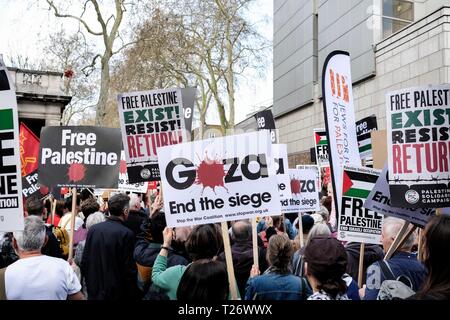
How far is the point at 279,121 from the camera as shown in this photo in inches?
1372

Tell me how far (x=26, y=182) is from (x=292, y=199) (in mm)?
3795

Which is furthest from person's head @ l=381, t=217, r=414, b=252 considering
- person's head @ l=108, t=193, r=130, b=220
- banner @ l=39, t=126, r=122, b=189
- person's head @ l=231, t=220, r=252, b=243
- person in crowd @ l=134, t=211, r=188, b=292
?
banner @ l=39, t=126, r=122, b=189

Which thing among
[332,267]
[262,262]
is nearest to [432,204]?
[332,267]

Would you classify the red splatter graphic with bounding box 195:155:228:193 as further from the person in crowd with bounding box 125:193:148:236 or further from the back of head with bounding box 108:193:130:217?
the person in crowd with bounding box 125:193:148:236

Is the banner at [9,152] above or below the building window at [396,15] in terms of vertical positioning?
below

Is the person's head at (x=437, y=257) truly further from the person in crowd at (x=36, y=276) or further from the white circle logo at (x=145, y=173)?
the white circle logo at (x=145, y=173)

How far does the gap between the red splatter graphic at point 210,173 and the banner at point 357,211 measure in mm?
1075

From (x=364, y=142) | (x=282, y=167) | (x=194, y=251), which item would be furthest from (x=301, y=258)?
(x=364, y=142)

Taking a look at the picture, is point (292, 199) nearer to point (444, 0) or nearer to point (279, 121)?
point (444, 0)

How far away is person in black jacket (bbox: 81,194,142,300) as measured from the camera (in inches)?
181

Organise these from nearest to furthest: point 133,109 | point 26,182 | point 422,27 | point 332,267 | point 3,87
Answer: point 332,267 → point 3,87 → point 133,109 → point 26,182 → point 422,27

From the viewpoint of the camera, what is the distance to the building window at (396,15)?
2320 centimetres

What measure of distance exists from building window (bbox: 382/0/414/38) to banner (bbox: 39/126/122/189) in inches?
798

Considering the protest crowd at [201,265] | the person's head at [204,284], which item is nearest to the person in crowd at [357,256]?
the protest crowd at [201,265]
